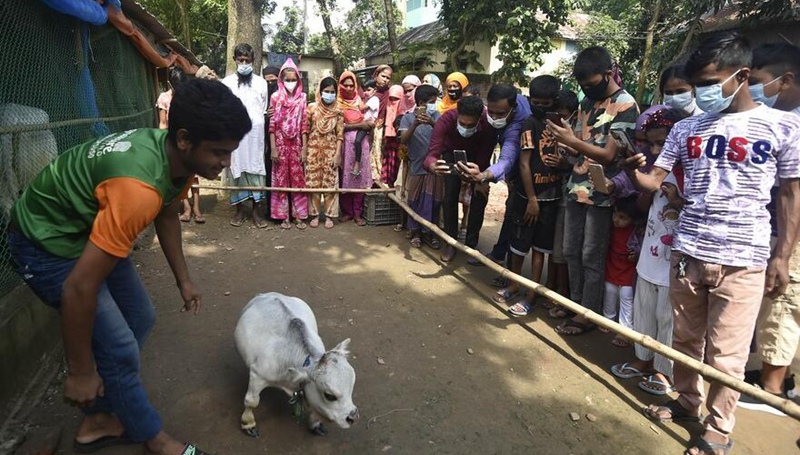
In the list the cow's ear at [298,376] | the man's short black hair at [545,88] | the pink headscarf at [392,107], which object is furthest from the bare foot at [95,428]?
the pink headscarf at [392,107]

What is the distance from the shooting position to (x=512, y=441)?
2.75 metres

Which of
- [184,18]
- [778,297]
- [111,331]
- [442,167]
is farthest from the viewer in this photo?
[184,18]

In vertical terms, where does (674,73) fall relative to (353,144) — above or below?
above

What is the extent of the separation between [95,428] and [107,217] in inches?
56.7

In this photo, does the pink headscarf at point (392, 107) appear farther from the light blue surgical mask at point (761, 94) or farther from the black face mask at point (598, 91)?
the light blue surgical mask at point (761, 94)

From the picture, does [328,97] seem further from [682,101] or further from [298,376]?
[298,376]

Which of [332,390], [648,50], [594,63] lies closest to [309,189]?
[594,63]

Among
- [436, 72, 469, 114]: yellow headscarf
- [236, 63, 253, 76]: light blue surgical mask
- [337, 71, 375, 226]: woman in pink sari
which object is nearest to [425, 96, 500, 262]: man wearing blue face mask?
[436, 72, 469, 114]: yellow headscarf

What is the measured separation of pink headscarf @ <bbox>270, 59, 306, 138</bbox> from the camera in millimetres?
6297

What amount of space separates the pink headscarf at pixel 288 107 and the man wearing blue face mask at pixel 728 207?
485cm

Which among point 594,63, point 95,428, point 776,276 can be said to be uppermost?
point 594,63

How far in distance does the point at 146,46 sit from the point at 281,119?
1974mm

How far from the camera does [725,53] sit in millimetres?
2395

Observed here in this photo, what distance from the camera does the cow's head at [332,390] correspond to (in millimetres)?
2277
